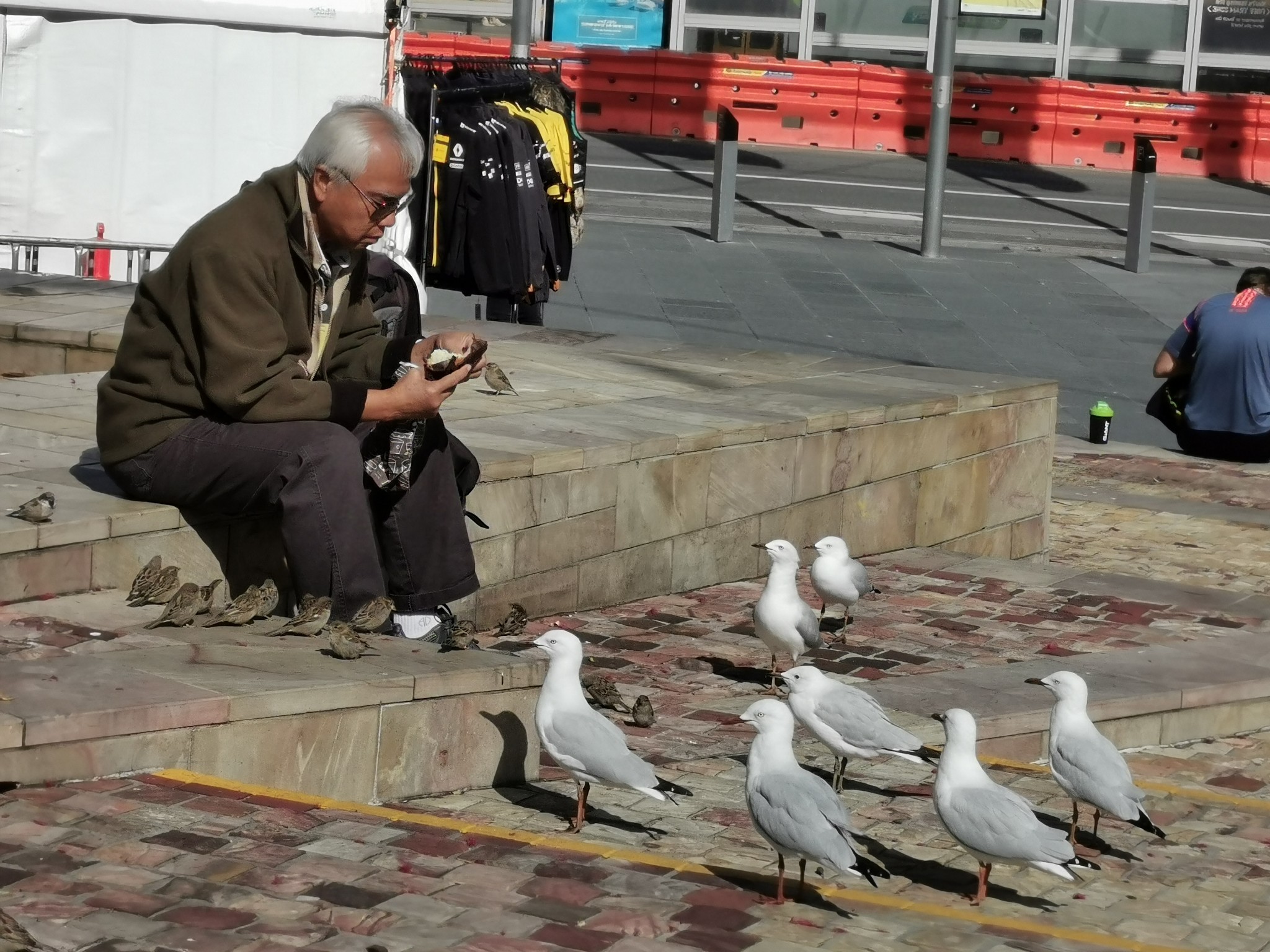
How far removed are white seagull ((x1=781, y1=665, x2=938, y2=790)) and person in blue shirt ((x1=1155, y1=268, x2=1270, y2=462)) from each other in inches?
326

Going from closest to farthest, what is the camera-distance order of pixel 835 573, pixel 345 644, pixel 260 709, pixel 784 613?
pixel 260 709 → pixel 345 644 → pixel 784 613 → pixel 835 573

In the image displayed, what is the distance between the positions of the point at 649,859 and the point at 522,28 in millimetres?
13157

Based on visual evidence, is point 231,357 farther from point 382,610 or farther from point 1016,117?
point 1016,117

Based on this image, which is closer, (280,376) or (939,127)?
(280,376)

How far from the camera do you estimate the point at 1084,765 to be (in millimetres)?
5070

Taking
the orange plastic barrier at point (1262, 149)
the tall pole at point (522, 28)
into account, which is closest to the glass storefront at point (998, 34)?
the orange plastic barrier at point (1262, 149)

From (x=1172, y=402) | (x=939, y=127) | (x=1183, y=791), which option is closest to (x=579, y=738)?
(x=1183, y=791)

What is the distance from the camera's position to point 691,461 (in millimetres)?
7977

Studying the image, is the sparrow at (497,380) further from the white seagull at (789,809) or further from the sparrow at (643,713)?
the white seagull at (789,809)

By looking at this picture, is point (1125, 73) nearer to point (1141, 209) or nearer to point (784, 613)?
point (1141, 209)

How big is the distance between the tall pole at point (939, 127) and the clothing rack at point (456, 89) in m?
6.16

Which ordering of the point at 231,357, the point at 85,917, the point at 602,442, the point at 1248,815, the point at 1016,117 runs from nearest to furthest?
1. the point at 85,917
2. the point at 231,357
3. the point at 1248,815
4. the point at 602,442
5. the point at 1016,117

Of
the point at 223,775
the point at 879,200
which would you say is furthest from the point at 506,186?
the point at 879,200

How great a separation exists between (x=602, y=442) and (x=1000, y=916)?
3.47 m
